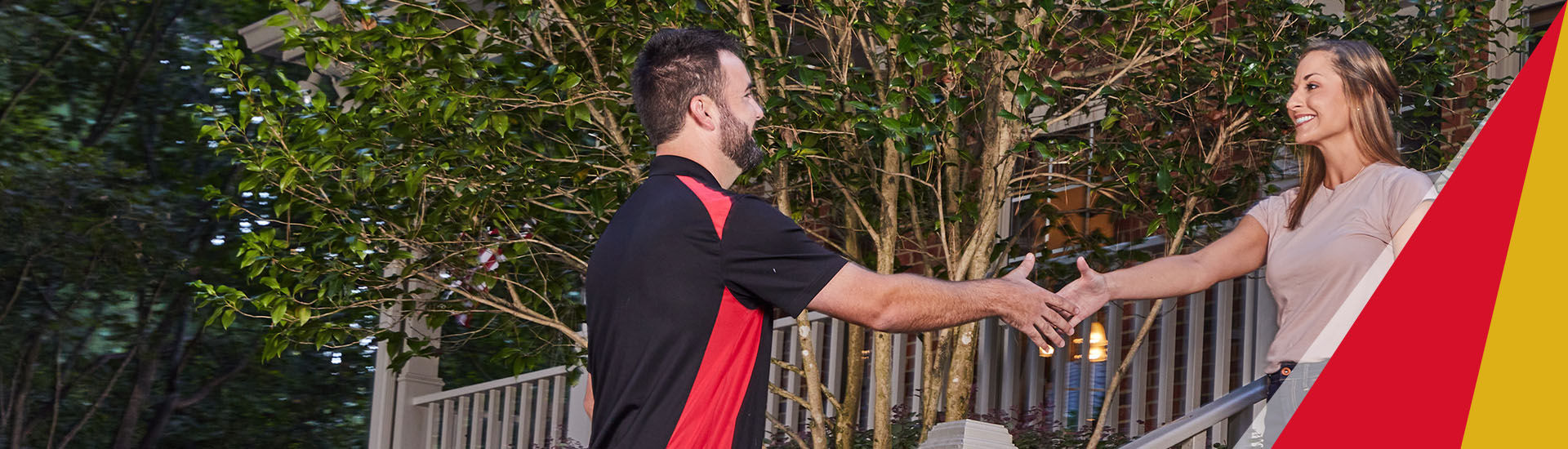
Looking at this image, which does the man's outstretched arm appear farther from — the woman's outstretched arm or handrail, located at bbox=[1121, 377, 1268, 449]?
handrail, located at bbox=[1121, 377, 1268, 449]

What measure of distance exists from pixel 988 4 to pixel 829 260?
3.12m

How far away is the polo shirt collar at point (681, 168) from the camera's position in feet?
10.3

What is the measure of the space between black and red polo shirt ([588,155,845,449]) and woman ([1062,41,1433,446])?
1150 millimetres

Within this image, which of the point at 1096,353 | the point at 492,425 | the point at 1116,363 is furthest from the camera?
the point at 492,425

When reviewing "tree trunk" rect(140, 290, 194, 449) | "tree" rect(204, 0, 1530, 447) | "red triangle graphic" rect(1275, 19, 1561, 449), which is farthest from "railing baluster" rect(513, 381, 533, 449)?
"tree trunk" rect(140, 290, 194, 449)

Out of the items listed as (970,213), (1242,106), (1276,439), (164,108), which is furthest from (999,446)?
(164,108)

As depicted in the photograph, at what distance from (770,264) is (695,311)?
17 cm

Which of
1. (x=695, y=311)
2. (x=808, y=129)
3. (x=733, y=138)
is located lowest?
(x=695, y=311)


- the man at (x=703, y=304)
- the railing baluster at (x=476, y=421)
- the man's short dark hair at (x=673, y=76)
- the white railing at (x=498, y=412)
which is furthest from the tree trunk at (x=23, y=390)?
the man at (x=703, y=304)

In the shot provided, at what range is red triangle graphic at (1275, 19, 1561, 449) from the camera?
3328 millimetres

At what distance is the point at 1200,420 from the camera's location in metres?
4.39

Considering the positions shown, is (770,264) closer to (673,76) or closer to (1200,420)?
(673,76)

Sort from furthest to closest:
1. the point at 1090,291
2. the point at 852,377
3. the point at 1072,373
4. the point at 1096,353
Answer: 1. the point at 1072,373
2. the point at 1096,353
3. the point at 852,377
4. the point at 1090,291

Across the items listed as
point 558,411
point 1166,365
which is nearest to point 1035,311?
point 1166,365
